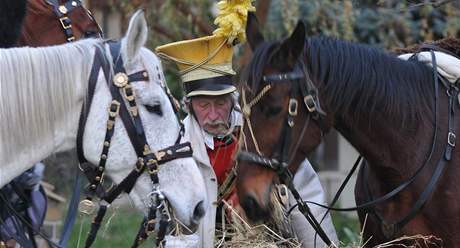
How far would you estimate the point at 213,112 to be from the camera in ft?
16.7

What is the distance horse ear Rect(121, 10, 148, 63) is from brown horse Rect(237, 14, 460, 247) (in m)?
0.63

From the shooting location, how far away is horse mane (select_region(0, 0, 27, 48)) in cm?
480

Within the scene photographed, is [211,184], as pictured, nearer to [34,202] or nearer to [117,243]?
[34,202]

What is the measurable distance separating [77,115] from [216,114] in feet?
4.05

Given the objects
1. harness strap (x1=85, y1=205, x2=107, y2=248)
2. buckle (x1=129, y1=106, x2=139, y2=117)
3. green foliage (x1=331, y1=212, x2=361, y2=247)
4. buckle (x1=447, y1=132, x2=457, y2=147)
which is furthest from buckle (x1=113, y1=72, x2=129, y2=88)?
green foliage (x1=331, y1=212, x2=361, y2=247)

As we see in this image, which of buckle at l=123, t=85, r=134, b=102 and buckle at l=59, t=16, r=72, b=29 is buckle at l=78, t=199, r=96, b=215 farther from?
buckle at l=59, t=16, r=72, b=29

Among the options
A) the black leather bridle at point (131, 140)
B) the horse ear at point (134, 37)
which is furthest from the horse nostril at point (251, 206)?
the horse ear at point (134, 37)

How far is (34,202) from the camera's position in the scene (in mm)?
4848

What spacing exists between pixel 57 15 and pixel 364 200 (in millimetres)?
1988

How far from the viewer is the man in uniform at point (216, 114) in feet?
16.6

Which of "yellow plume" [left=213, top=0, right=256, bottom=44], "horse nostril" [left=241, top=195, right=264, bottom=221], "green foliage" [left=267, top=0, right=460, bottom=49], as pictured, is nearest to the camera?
"horse nostril" [left=241, top=195, right=264, bottom=221]

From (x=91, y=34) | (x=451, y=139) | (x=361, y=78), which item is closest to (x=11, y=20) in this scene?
(x=91, y=34)

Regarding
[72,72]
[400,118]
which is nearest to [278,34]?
[400,118]

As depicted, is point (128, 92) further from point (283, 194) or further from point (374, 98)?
point (374, 98)
